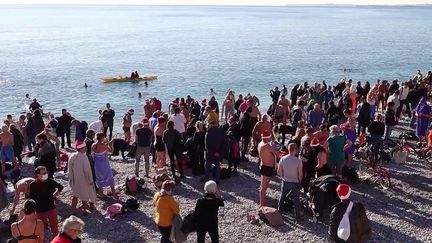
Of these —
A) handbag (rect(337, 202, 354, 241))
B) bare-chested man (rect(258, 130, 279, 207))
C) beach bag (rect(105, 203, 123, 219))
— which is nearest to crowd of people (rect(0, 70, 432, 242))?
bare-chested man (rect(258, 130, 279, 207))

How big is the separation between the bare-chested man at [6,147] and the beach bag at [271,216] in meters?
7.18

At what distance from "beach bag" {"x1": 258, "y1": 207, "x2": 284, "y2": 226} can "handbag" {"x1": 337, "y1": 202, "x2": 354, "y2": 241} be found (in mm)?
2698

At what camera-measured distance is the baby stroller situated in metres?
9.11

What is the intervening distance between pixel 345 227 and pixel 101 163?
6.02 metres

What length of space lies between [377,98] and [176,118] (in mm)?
10575

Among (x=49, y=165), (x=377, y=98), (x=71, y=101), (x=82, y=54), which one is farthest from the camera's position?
(x=82, y=54)

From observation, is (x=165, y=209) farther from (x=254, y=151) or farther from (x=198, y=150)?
(x=254, y=151)

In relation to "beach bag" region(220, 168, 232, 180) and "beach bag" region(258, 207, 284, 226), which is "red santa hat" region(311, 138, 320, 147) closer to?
"beach bag" region(258, 207, 284, 226)

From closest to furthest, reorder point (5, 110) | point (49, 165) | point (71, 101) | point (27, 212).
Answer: point (27, 212), point (49, 165), point (5, 110), point (71, 101)

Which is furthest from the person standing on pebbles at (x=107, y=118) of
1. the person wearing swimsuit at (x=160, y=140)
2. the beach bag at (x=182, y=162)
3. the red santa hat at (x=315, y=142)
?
the red santa hat at (x=315, y=142)

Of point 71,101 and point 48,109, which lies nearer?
point 48,109

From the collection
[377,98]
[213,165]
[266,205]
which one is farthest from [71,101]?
[266,205]

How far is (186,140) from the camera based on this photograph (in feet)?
45.1

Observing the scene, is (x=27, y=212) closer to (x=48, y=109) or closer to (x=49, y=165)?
(x=49, y=165)
